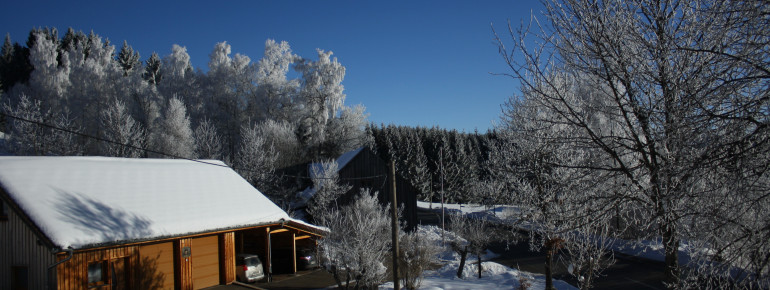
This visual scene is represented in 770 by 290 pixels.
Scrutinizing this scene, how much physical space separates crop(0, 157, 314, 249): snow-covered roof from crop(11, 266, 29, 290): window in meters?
2.09

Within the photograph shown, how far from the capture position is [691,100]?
388cm

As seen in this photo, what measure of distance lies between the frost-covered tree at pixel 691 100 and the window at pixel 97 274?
15.4 meters

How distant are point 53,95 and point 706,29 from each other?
59564 mm

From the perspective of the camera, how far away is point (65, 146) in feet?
124

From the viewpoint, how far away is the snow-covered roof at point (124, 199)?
46.6 feet

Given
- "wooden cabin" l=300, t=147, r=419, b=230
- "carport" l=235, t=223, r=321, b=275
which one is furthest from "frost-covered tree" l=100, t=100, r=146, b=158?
"carport" l=235, t=223, r=321, b=275

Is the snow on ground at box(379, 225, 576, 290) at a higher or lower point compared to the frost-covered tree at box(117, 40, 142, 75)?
lower

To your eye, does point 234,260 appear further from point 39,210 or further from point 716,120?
point 716,120

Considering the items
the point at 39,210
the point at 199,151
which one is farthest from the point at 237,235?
the point at 199,151

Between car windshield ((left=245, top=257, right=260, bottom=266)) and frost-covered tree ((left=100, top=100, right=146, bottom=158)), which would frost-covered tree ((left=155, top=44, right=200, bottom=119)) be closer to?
frost-covered tree ((left=100, top=100, right=146, bottom=158))

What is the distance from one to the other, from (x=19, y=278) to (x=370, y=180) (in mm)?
24838

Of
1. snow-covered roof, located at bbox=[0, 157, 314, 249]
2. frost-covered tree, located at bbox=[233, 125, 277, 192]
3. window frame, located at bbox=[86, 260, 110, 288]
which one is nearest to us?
snow-covered roof, located at bbox=[0, 157, 314, 249]

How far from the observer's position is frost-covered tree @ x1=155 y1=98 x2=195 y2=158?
41.6m

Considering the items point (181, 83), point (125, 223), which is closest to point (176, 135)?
point (181, 83)
